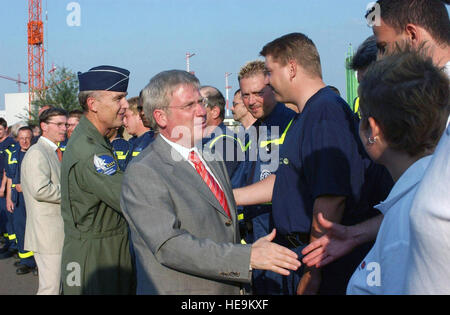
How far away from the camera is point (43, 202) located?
17.2ft

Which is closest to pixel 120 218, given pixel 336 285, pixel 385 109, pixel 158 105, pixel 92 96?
pixel 92 96

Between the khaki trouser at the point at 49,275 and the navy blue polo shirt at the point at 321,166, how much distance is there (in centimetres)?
290

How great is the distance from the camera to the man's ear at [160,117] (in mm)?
2594

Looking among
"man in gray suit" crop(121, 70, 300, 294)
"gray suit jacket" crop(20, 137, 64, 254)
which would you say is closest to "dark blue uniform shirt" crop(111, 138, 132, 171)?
"gray suit jacket" crop(20, 137, 64, 254)

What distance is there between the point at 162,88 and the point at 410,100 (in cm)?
140

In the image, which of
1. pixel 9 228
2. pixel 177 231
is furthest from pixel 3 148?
pixel 177 231

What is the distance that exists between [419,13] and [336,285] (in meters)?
1.46

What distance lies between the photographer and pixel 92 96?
3752mm

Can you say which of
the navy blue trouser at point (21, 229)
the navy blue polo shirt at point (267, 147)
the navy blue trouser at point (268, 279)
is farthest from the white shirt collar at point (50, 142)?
the navy blue trouser at point (21, 229)

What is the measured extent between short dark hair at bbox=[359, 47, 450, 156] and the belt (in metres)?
1.15

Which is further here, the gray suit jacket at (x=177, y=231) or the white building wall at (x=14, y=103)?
the white building wall at (x=14, y=103)

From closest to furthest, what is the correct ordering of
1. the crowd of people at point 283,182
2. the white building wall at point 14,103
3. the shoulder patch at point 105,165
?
1. the crowd of people at point 283,182
2. the shoulder patch at point 105,165
3. the white building wall at point 14,103

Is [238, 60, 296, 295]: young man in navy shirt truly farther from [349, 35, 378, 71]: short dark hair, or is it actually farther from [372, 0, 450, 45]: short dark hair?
[372, 0, 450, 45]: short dark hair

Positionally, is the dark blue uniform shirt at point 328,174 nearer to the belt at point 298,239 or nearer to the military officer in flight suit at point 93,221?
the belt at point 298,239
